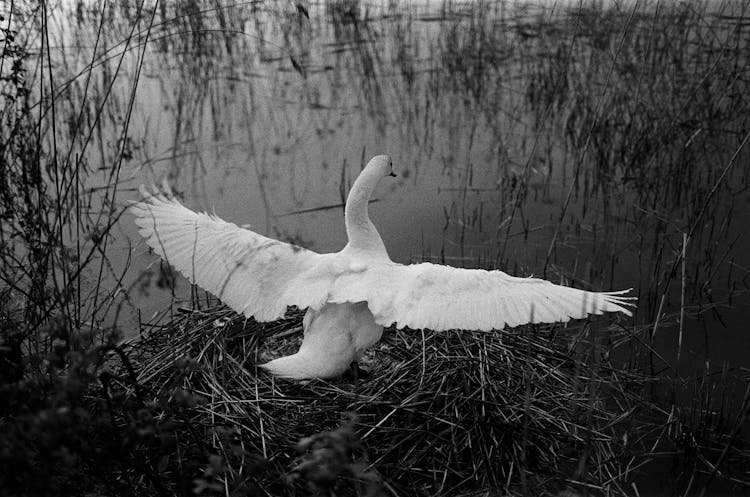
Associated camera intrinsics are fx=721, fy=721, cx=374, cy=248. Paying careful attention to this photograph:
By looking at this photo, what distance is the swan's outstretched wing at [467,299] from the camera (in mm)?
3246

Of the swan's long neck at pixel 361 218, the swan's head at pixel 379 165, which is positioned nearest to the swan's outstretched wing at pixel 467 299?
the swan's long neck at pixel 361 218

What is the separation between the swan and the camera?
331 centimetres

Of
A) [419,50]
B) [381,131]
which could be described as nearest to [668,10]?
[419,50]

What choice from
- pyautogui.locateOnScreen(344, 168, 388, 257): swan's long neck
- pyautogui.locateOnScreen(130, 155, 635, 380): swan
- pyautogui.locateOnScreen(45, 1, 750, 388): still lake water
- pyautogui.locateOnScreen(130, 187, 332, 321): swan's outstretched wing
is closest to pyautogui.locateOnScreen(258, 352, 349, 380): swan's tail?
pyautogui.locateOnScreen(130, 155, 635, 380): swan

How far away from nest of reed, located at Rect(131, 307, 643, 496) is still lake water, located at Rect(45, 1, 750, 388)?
1.73 ft

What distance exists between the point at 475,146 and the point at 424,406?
400 centimetres

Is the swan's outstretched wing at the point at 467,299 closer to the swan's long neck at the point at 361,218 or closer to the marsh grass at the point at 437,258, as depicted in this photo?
the marsh grass at the point at 437,258

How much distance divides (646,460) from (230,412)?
2006 mm

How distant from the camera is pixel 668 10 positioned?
31.7 ft

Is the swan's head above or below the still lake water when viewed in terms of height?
above

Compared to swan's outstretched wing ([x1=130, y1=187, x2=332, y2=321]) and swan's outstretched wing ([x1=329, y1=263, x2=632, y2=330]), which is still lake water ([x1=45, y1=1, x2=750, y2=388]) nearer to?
swan's outstretched wing ([x1=130, y1=187, x2=332, y2=321])

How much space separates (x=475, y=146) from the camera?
7133 millimetres

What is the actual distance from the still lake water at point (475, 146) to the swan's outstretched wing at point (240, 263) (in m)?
0.25

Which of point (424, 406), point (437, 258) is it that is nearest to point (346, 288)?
point (424, 406)
